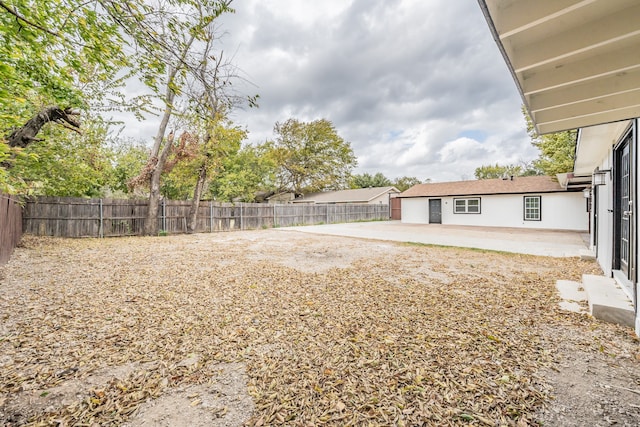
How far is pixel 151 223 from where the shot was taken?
40.0 ft

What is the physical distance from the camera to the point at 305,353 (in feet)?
8.20

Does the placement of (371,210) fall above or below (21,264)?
above

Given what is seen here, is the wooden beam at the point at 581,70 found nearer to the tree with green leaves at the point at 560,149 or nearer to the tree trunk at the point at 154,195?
the tree trunk at the point at 154,195

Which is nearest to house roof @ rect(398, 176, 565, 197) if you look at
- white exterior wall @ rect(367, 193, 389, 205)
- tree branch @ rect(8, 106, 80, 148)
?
white exterior wall @ rect(367, 193, 389, 205)

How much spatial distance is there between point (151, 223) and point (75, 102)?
8.92 metres

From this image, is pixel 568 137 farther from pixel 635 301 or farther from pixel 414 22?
pixel 635 301

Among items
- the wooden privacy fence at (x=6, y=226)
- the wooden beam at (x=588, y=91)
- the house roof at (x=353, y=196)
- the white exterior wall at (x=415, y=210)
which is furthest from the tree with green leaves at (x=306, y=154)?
the wooden beam at (x=588, y=91)

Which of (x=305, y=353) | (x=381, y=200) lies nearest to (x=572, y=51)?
(x=305, y=353)

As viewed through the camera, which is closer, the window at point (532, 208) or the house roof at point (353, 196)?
the window at point (532, 208)

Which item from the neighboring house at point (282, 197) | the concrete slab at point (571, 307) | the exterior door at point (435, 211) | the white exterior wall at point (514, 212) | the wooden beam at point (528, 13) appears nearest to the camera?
the wooden beam at point (528, 13)

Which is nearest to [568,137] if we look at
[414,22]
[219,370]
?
[414,22]

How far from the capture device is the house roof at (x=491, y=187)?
1494 cm

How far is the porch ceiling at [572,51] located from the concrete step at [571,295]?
2510mm

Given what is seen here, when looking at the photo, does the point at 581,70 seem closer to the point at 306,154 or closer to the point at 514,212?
the point at 514,212
